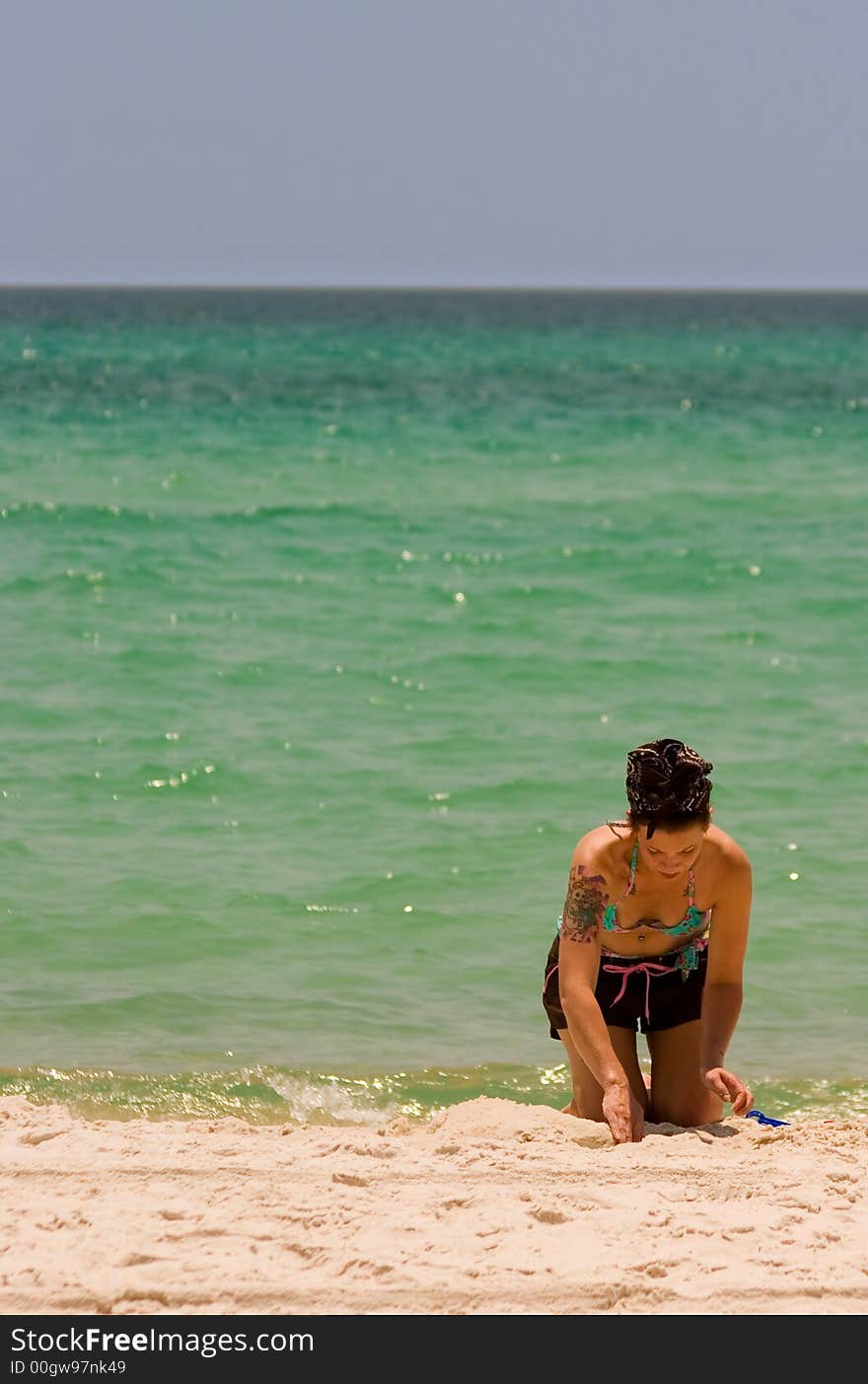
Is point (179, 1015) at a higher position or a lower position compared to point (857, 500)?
lower

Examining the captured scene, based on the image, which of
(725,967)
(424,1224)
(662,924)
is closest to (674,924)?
(662,924)

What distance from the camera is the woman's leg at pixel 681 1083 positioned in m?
4.71

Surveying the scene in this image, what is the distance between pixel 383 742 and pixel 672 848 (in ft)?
16.0

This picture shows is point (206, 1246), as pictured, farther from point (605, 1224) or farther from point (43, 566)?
point (43, 566)

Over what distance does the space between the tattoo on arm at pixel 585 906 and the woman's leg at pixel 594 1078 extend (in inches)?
14.9

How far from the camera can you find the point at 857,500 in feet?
59.1

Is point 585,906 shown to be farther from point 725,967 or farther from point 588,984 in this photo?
point 725,967

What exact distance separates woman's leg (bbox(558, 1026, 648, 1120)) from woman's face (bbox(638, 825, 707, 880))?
24.9 inches

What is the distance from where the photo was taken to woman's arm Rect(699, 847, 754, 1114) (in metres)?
4.51

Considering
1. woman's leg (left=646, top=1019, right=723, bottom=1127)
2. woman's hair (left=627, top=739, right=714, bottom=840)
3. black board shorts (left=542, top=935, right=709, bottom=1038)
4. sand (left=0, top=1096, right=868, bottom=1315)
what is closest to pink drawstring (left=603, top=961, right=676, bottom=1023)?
black board shorts (left=542, top=935, right=709, bottom=1038)

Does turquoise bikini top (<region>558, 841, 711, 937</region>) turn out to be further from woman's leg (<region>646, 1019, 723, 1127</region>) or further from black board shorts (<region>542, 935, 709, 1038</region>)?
woman's leg (<region>646, 1019, 723, 1127</region>)

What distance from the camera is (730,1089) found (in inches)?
173

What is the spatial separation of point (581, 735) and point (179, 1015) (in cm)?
384
